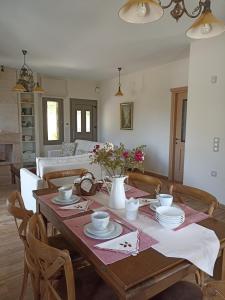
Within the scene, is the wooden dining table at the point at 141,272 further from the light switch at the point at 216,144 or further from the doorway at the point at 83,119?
the doorway at the point at 83,119

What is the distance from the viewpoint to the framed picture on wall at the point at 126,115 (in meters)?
6.62

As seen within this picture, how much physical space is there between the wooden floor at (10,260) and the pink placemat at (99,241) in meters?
0.97

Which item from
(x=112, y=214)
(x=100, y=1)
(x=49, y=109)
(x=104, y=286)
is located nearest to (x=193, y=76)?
(x=100, y=1)

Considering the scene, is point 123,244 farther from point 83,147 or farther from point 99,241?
point 83,147

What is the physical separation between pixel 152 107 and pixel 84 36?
9.00ft

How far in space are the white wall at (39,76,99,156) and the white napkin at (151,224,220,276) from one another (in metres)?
6.32

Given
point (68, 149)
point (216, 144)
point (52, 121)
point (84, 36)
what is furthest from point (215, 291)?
point (52, 121)

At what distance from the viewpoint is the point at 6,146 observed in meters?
6.11

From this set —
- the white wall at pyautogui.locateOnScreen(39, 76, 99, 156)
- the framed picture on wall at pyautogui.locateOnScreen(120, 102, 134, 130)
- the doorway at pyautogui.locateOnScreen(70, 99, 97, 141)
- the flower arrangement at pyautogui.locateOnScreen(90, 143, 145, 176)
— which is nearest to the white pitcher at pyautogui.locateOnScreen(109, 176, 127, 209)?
the flower arrangement at pyautogui.locateOnScreen(90, 143, 145, 176)

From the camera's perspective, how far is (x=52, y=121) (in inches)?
283

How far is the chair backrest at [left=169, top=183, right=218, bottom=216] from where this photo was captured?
167 cm

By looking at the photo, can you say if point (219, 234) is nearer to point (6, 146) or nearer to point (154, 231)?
point (154, 231)

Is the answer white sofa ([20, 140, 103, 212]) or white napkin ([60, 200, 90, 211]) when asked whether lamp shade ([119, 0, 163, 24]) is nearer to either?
white napkin ([60, 200, 90, 211])

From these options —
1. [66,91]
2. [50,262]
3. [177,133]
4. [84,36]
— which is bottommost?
[50,262]
